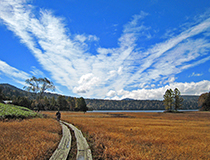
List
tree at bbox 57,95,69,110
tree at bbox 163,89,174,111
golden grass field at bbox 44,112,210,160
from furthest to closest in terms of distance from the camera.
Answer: tree at bbox 57,95,69,110 < tree at bbox 163,89,174,111 < golden grass field at bbox 44,112,210,160

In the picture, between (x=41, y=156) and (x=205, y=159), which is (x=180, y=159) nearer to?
(x=205, y=159)

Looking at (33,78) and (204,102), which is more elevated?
(33,78)

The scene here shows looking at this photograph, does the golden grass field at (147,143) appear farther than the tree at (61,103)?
No

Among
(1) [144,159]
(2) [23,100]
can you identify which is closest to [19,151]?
(1) [144,159]

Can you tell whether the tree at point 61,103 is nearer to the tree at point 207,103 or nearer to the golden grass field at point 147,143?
the golden grass field at point 147,143

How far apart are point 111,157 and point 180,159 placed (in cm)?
391

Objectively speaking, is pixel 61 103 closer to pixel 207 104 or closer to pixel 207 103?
pixel 207 103

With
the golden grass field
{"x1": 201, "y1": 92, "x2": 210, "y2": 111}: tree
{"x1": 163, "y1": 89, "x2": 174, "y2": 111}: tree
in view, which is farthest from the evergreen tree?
the golden grass field

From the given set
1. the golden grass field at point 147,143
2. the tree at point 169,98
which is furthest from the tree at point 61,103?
the golden grass field at point 147,143

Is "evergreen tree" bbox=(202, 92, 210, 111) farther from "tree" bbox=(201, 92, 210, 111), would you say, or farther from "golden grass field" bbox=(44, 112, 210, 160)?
"golden grass field" bbox=(44, 112, 210, 160)

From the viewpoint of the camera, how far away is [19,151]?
7.20 meters

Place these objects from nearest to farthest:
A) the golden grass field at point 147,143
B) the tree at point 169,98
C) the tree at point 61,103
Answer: the golden grass field at point 147,143
the tree at point 169,98
the tree at point 61,103

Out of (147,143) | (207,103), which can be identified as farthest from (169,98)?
(147,143)

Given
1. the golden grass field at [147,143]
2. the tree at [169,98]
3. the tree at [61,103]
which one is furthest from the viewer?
the tree at [61,103]
